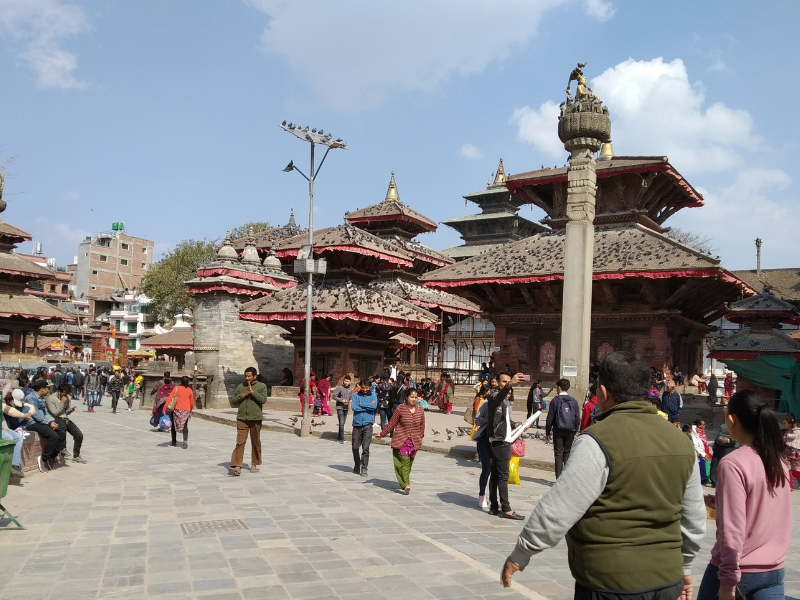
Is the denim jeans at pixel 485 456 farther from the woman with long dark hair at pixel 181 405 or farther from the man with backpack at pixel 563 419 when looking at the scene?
the woman with long dark hair at pixel 181 405

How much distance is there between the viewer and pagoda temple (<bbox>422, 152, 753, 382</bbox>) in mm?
23922

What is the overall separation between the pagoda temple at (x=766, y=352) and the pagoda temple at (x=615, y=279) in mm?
2350

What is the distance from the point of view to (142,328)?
83438 millimetres

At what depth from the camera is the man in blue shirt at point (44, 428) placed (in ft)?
A: 38.7

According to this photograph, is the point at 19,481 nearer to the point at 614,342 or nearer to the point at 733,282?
the point at 614,342

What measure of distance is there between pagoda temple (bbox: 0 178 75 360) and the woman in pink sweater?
47031 millimetres

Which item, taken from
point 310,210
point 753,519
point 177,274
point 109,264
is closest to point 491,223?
point 177,274

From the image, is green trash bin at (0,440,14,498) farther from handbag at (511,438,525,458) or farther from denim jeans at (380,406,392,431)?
denim jeans at (380,406,392,431)

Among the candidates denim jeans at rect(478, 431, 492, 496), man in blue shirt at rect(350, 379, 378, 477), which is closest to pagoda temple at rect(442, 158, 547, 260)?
man in blue shirt at rect(350, 379, 378, 477)

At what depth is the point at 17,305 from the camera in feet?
146

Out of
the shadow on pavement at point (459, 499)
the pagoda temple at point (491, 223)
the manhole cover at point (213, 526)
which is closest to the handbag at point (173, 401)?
the shadow on pavement at point (459, 499)

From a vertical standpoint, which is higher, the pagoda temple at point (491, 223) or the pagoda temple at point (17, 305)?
the pagoda temple at point (491, 223)

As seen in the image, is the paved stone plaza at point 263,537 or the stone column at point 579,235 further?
the stone column at point 579,235

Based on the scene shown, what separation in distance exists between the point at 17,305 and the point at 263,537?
43.1 meters
